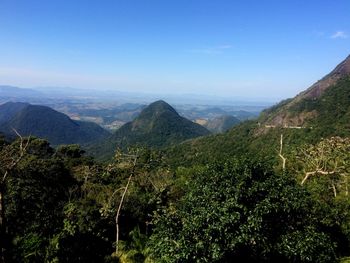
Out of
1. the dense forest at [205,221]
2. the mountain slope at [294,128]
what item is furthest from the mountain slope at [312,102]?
the dense forest at [205,221]

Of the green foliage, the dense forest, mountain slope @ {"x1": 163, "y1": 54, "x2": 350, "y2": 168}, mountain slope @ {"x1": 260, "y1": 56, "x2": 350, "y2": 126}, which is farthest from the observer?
mountain slope @ {"x1": 260, "y1": 56, "x2": 350, "y2": 126}

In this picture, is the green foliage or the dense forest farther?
the dense forest

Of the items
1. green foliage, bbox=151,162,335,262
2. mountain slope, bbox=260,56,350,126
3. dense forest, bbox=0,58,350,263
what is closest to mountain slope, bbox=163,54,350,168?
mountain slope, bbox=260,56,350,126

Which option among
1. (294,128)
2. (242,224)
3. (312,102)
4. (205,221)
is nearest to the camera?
(242,224)

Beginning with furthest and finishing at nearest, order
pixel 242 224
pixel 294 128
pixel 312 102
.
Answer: pixel 312 102
pixel 294 128
pixel 242 224

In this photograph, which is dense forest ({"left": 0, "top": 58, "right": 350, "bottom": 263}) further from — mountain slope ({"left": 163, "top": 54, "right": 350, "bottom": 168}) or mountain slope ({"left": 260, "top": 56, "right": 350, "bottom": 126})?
mountain slope ({"left": 260, "top": 56, "right": 350, "bottom": 126})

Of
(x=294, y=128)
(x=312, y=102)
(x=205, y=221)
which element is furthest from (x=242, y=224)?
(x=312, y=102)

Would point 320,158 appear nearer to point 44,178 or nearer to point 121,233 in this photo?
point 121,233

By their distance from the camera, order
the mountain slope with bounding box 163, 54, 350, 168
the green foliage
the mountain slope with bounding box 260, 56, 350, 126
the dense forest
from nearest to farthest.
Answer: the green foliage < the dense forest < the mountain slope with bounding box 163, 54, 350, 168 < the mountain slope with bounding box 260, 56, 350, 126

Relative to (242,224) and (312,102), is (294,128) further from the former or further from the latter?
(242,224)
